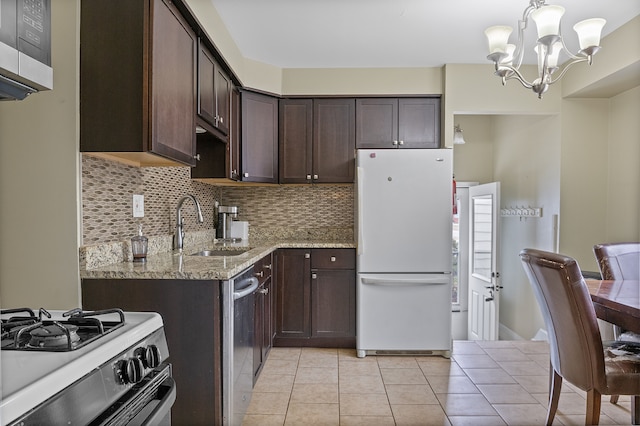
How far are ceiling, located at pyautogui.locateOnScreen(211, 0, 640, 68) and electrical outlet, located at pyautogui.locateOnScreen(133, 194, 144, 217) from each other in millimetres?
1332

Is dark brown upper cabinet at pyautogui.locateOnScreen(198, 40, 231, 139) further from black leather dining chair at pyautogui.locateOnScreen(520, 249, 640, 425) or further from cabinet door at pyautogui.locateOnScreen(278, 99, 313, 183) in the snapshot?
black leather dining chair at pyautogui.locateOnScreen(520, 249, 640, 425)

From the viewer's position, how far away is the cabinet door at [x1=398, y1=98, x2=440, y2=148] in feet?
11.8

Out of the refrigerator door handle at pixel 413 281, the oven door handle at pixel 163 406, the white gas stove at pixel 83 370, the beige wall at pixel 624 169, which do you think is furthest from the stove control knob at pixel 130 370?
the beige wall at pixel 624 169

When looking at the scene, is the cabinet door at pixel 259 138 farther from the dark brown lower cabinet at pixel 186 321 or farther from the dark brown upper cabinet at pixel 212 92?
the dark brown lower cabinet at pixel 186 321

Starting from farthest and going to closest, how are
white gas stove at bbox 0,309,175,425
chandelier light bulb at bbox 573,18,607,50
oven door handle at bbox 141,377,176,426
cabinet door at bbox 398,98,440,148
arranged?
1. cabinet door at bbox 398,98,440,148
2. chandelier light bulb at bbox 573,18,607,50
3. oven door handle at bbox 141,377,176,426
4. white gas stove at bbox 0,309,175,425

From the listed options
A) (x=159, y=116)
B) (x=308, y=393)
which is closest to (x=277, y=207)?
(x=308, y=393)

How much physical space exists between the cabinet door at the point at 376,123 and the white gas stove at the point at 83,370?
279 centimetres

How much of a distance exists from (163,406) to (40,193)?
122 centimetres

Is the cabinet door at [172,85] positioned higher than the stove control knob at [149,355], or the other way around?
the cabinet door at [172,85]

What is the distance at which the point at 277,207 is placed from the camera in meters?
3.95

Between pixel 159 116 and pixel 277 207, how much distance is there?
7.25 feet

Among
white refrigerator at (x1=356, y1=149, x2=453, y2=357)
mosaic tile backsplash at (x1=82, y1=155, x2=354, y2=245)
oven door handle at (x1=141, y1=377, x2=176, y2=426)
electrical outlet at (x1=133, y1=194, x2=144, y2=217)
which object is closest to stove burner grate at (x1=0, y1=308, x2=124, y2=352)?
oven door handle at (x1=141, y1=377, x2=176, y2=426)

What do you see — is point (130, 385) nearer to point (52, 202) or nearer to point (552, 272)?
point (52, 202)

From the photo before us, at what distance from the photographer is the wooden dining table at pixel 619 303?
169 centimetres
